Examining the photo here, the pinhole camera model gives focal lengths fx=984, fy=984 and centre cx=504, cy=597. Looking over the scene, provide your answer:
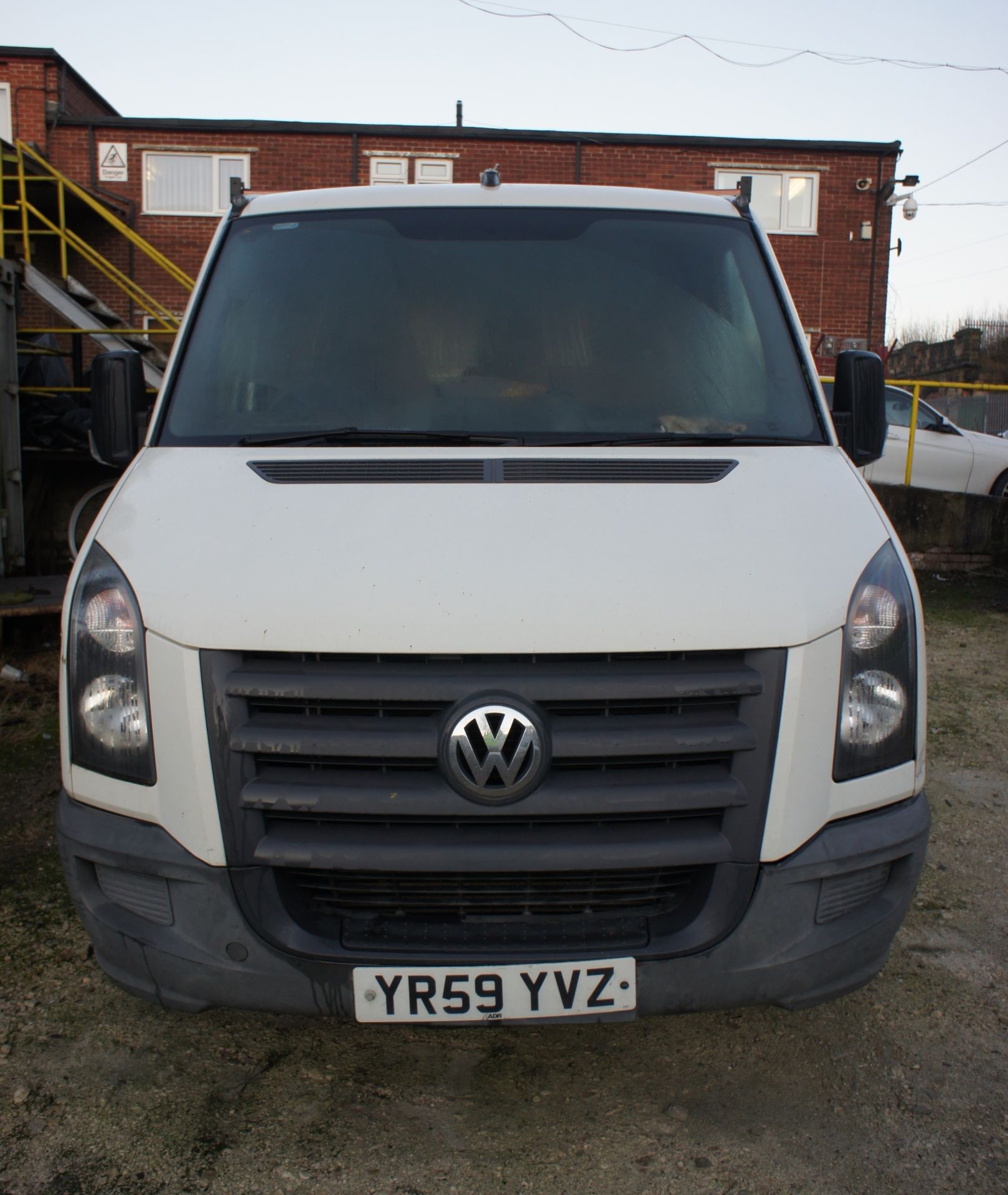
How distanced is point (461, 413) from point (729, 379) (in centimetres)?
77

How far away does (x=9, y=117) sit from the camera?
57.1 feet

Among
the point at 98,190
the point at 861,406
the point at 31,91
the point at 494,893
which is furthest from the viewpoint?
the point at 98,190

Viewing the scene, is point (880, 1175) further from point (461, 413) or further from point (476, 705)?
point (461, 413)

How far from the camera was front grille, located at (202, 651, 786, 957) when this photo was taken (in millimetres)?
1899

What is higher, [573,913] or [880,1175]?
[573,913]

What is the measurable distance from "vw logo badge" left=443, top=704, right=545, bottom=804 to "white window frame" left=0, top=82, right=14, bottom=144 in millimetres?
19419

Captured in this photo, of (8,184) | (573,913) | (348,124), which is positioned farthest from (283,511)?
(348,124)

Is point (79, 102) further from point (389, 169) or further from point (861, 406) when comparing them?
point (861, 406)

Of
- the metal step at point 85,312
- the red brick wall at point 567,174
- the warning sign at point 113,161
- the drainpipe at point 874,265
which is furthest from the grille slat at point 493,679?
the warning sign at point 113,161

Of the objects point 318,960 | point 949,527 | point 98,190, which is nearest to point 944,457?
point 949,527

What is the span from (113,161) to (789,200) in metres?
12.4

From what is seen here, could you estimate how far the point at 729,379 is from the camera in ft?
9.12

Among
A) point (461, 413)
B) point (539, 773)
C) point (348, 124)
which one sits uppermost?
point (348, 124)

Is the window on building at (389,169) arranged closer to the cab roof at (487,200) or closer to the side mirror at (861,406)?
the cab roof at (487,200)
